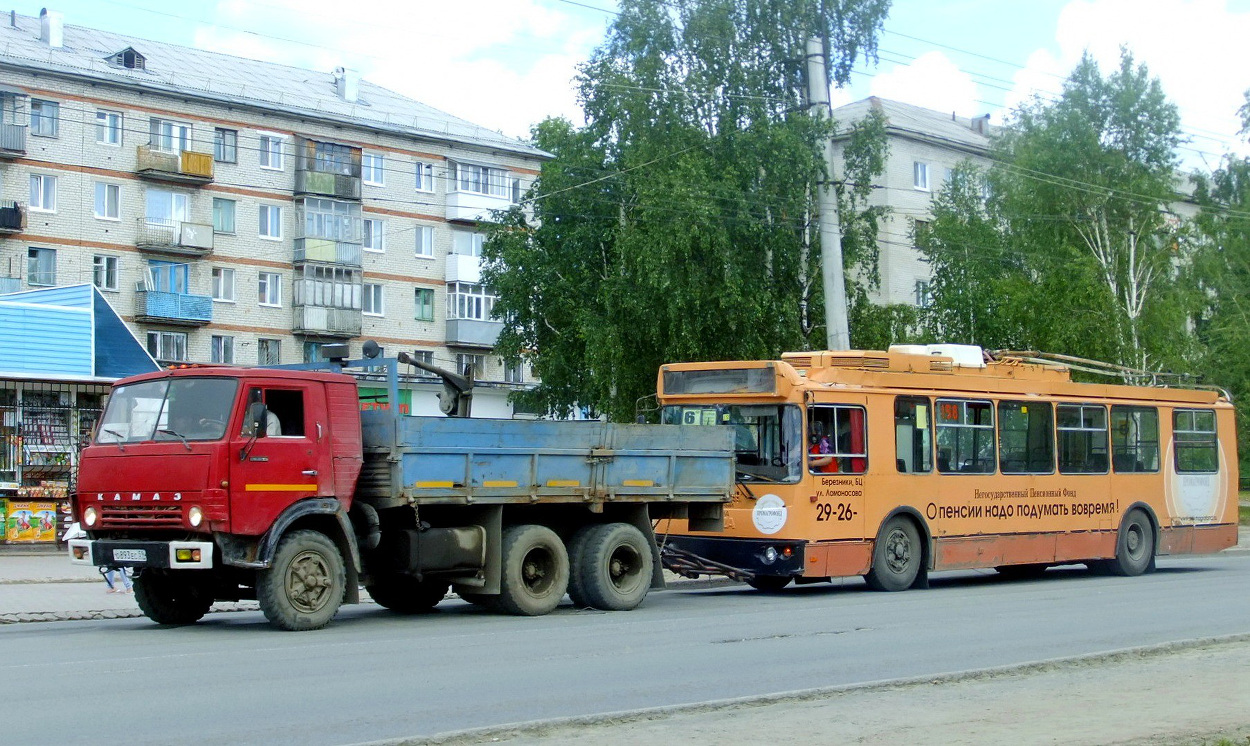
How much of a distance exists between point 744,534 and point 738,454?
112 cm

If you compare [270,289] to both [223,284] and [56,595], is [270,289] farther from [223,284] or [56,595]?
[56,595]

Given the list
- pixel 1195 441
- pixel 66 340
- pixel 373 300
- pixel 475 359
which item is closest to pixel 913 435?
pixel 1195 441

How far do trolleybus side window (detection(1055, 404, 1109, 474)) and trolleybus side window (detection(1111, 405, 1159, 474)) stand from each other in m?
0.32

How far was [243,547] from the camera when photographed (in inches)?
532

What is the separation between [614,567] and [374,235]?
142ft

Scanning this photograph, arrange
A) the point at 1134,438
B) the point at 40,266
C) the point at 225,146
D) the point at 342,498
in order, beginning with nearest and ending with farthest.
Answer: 1. the point at 342,498
2. the point at 1134,438
3. the point at 40,266
4. the point at 225,146

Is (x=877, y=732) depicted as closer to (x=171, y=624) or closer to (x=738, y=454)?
(x=171, y=624)

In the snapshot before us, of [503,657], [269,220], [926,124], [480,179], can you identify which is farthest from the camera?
[926,124]

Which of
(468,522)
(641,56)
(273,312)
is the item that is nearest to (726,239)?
(641,56)

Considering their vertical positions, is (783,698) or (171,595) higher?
(171,595)

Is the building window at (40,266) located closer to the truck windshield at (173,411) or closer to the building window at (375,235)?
the building window at (375,235)

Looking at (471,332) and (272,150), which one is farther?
(471,332)

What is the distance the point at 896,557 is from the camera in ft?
64.3

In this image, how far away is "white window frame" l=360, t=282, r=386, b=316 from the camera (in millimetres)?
57844
